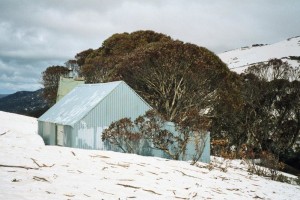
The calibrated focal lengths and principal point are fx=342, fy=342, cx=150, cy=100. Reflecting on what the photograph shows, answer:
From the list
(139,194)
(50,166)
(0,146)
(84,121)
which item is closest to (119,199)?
(139,194)

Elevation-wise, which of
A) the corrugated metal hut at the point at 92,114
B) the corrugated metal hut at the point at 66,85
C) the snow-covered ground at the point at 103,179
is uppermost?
the corrugated metal hut at the point at 66,85

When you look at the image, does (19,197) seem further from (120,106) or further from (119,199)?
(120,106)

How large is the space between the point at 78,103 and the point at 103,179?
14.1 meters

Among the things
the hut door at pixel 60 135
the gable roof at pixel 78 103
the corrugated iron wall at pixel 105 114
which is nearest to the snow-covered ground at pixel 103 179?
the corrugated iron wall at pixel 105 114

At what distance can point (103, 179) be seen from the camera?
11766mm

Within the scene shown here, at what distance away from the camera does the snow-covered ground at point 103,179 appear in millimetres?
9453

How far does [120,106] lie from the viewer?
2347 centimetres

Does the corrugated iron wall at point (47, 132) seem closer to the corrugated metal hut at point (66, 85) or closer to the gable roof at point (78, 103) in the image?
the gable roof at point (78, 103)

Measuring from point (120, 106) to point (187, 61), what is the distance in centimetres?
1034

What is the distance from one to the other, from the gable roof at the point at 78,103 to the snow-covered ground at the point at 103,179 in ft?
20.7

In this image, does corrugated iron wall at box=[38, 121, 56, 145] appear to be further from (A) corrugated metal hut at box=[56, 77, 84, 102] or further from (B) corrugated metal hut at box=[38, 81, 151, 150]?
(A) corrugated metal hut at box=[56, 77, 84, 102]

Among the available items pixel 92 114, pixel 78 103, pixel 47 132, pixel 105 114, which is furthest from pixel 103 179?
pixel 47 132

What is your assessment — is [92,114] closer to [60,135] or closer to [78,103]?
[60,135]

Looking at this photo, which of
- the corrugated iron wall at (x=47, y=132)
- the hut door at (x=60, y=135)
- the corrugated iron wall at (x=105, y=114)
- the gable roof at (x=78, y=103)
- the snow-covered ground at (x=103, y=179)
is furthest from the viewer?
the corrugated iron wall at (x=47, y=132)
